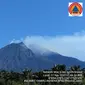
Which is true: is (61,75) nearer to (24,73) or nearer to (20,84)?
(20,84)

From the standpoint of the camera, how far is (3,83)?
3686 inches

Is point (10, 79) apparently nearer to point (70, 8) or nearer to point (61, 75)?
point (61, 75)

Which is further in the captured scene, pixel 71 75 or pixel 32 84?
→ pixel 32 84

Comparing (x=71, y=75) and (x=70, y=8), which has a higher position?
(x=70, y=8)

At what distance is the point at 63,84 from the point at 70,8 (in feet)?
141

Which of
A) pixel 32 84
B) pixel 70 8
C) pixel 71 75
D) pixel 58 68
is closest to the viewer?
pixel 70 8

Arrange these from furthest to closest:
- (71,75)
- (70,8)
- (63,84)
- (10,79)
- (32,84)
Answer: (10,79) → (32,84) → (63,84) → (71,75) → (70,8)

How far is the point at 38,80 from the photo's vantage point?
93312 mm

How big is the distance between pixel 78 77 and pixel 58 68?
29.6 meters

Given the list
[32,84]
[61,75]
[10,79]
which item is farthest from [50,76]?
[10,79]

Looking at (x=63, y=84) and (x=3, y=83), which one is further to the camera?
(x=3, y=83)

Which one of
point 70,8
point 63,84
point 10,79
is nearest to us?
point 70,8

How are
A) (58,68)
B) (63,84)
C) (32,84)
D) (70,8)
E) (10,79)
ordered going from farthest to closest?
(10,79)
(58,68)
(32,84)
(63,84)
(70,8)

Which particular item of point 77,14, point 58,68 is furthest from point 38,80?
point 77,14
